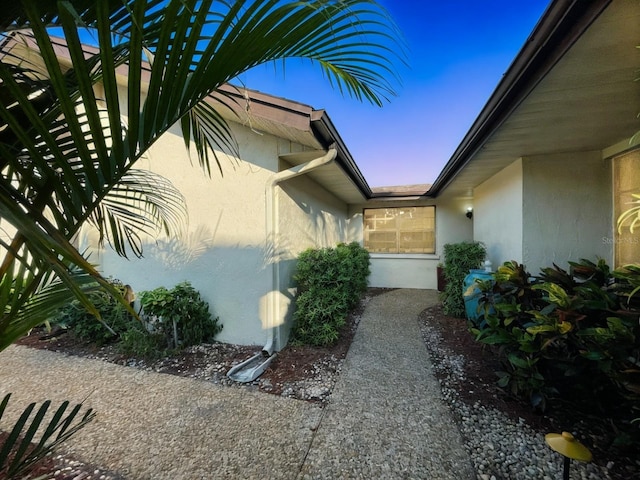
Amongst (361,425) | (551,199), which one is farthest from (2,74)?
(551,199)

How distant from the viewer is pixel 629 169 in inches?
144

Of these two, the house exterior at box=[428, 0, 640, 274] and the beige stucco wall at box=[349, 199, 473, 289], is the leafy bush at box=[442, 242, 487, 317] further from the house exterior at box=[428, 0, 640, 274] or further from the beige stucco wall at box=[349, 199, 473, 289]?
the beige stucco wall at box=[349, 199, 473, 289]

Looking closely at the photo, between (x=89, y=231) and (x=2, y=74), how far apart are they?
6.04m

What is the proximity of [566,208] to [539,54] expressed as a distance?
329 cm

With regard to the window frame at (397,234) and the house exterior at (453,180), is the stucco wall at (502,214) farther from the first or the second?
the window frame at (397,234)

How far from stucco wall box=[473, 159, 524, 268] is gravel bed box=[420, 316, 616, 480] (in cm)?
288

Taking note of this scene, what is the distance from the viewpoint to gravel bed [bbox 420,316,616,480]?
77.5 inches

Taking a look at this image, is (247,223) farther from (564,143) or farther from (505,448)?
(564,143)

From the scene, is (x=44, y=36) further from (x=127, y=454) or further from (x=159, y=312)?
(x=159, y=312)

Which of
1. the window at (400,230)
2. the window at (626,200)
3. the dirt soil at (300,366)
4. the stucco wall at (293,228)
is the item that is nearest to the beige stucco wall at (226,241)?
the stucco wall at (293,228)

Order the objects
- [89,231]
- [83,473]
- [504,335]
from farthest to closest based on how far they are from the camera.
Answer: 1. [89,231]
2. [504,335]
3. [83,473]

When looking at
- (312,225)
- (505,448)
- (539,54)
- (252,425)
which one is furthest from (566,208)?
(252,425)

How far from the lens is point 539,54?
200cm

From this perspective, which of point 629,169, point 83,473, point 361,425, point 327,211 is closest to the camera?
point 83,473
